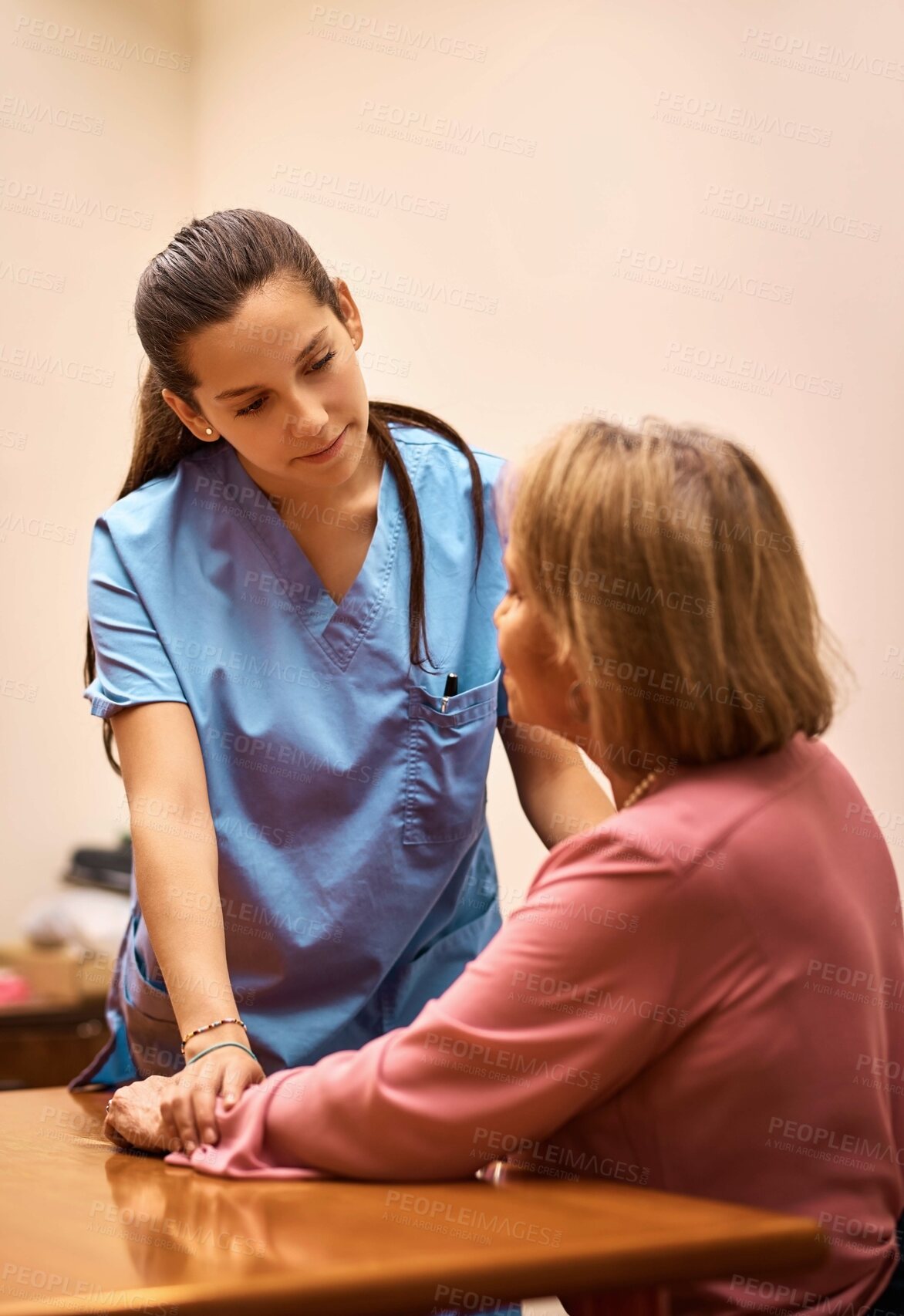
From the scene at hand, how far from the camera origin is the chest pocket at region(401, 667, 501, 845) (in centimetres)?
145

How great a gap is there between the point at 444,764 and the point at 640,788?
428 millimetres

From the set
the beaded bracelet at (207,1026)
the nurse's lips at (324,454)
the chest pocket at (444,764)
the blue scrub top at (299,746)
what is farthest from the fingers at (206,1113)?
the nurse's lips at (324,454)

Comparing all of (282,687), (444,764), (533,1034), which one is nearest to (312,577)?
(282,687)

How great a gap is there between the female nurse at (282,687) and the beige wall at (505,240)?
798 millimetres

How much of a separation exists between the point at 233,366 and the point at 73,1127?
29.9 inches

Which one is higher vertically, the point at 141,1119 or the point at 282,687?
the point at 282,687

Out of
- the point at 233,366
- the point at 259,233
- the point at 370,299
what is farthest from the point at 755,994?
the point at 370,299

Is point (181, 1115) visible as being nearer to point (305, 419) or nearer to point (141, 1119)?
point (141, 1119)

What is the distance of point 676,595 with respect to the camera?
38.9 inches

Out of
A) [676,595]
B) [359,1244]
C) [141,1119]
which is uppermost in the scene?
[676,595]

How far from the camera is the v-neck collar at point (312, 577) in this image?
1476mm

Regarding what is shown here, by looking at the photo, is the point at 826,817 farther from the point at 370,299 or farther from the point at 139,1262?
the point at 370,299

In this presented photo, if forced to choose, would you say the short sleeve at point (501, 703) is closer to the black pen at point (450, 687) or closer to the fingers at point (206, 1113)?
the black pen at point (450, 687)

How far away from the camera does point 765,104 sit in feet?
6.95
